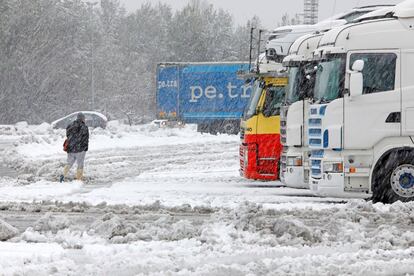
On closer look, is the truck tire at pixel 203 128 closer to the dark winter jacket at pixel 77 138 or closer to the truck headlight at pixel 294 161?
the dark winter jacket at pixel 77 138

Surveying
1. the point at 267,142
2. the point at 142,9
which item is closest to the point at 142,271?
the point at 267,142

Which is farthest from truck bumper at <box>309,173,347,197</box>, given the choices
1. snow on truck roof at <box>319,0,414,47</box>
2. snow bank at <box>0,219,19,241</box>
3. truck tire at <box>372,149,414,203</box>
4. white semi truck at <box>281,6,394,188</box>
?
snow bank at <box>0,219,19,241</box>

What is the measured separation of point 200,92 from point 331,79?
32.8 meters

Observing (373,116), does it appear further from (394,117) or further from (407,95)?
(407,95)

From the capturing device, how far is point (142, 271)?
8.81 m

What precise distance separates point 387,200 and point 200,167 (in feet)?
36.0

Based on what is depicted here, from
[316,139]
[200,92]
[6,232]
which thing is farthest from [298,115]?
[200,92]

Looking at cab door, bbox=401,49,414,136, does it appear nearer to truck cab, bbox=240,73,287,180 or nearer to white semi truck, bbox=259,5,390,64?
truck cab, bbox=240,73,287,180

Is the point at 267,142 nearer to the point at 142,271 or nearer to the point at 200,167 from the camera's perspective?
the point at 200,167

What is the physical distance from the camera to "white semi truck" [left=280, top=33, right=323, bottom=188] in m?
15.9

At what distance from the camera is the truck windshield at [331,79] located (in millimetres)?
14516

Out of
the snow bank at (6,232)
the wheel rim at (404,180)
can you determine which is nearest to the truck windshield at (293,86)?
the wheel rim at (404,180)

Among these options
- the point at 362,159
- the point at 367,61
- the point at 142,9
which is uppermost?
the point at 142,9

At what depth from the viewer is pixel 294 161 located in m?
16.0
